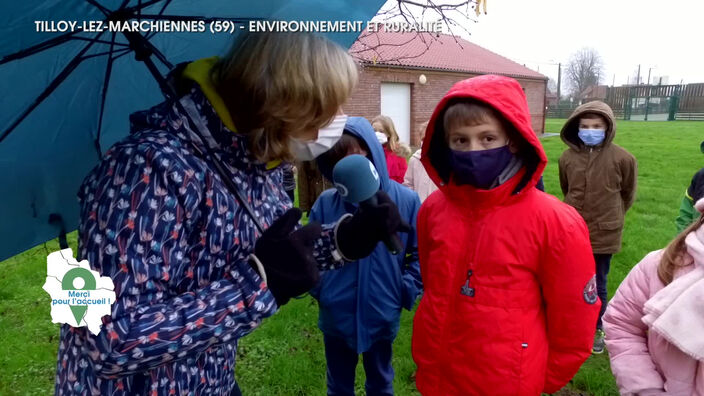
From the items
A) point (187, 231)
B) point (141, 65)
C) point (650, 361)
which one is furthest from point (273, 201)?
point (650, 361)

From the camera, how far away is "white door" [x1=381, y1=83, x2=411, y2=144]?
16812 millimetres

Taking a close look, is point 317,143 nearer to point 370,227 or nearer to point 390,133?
point 370,227

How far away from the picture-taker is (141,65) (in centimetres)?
170

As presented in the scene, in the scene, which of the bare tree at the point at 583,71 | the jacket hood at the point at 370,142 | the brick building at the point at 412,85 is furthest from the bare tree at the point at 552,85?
the jacket hood at the point at 370,142

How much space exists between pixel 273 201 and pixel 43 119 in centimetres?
83

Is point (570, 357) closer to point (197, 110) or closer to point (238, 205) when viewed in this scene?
point (238, 205)

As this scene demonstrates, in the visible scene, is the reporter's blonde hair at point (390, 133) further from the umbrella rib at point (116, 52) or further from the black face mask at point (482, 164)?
the umbrella rib at point (116, 52)

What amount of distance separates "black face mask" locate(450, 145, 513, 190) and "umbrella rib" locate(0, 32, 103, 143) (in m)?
1.31

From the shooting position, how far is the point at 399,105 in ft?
57.2

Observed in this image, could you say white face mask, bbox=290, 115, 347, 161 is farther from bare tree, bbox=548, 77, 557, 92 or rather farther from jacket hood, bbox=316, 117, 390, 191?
bare tree, bbox=548, 77, 557, 92

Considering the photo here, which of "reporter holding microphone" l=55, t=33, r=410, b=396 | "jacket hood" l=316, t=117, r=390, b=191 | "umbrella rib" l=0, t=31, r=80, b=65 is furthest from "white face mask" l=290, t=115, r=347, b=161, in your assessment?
"jacket hood" l=316, t=117, r=390, b=191

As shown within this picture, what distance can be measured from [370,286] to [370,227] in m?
0.76

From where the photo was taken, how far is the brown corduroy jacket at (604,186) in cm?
348

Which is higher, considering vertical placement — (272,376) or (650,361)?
(650,361)
